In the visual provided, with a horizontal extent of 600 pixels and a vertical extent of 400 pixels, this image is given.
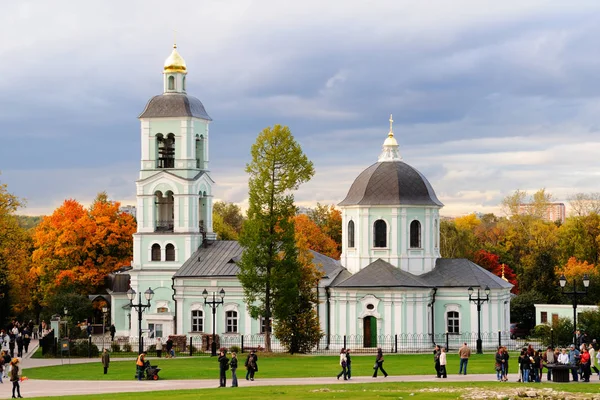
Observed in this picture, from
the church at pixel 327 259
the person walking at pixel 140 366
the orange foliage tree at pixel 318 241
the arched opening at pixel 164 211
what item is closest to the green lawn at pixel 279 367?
the person walking at pixel 140 366

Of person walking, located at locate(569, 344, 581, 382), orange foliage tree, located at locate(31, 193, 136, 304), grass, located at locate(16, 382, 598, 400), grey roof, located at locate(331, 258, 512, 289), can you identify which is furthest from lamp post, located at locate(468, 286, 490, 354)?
orange foliage tree, located at locate(31, 193, 136, 304)

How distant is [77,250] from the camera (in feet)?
258

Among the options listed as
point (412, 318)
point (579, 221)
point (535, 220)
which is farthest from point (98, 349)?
point (535, 220)

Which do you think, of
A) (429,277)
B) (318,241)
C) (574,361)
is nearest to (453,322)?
(429,277)

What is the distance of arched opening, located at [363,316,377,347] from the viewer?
59.6 m

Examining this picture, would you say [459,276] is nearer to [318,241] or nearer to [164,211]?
[164,211]

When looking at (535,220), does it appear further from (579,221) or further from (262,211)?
(262,211)

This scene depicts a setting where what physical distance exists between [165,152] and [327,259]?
1243cm

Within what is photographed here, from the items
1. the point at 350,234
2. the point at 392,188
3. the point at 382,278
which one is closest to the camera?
the point at 382,278

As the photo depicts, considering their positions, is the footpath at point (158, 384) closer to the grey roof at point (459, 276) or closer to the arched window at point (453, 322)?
the arched window at point (453, 322)

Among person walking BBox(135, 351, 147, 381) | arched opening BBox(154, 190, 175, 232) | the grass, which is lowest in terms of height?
the grass

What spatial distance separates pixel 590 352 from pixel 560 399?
30.1 ft

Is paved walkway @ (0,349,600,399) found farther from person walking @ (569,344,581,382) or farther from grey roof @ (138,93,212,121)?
grey roof @ (138,93,212,121)

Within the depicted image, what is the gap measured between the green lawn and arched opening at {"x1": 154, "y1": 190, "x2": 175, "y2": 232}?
1647 cm
